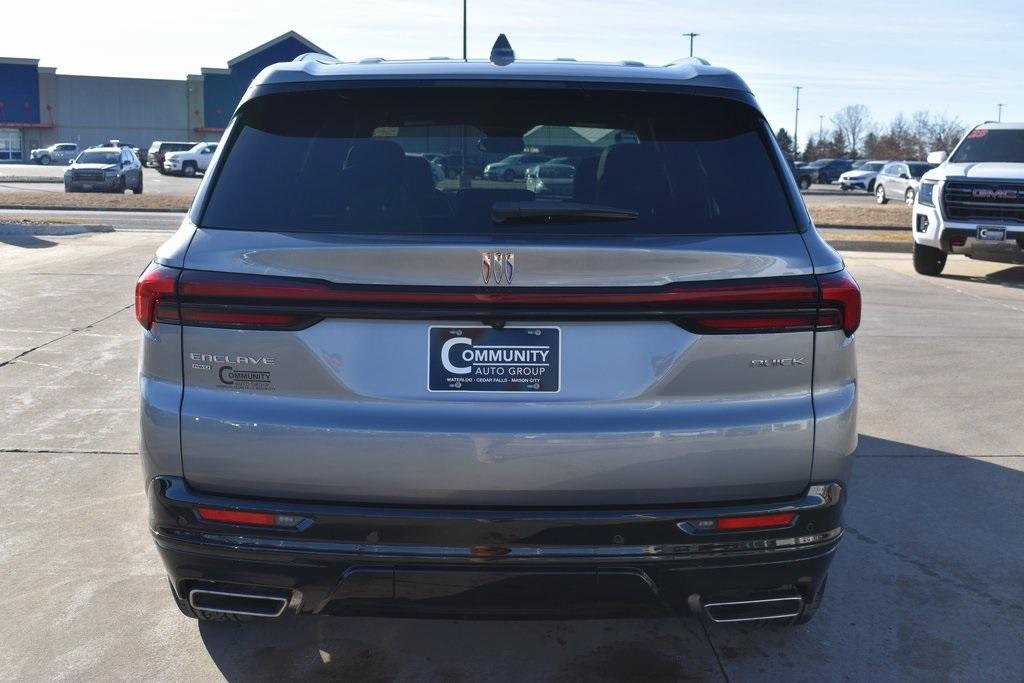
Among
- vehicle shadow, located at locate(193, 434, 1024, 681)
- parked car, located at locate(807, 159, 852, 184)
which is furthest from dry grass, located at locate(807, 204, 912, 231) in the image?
parked car, located at locate(807, 159, 852, 184)

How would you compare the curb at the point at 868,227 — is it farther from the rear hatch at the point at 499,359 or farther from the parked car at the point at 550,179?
the rear hatch at the point at 499,359

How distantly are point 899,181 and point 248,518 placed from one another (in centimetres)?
4107

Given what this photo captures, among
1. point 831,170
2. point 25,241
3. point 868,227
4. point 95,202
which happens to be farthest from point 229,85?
point 25,241

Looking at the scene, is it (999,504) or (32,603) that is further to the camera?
(999,504)

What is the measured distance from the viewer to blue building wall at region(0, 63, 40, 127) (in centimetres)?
8069

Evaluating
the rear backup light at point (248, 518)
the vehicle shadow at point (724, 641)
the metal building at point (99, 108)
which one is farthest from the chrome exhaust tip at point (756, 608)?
the metal building at point (99, 108)

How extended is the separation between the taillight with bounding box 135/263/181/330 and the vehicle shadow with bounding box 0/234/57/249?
1425 centimetres

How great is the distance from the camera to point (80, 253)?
1533cm

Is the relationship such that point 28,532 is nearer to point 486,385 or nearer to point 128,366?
point 486,385

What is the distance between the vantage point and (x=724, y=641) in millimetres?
3922

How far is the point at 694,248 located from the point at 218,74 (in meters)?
81.2

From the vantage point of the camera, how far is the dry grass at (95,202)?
2750cm

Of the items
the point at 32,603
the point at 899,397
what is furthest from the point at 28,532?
the point at 899,397

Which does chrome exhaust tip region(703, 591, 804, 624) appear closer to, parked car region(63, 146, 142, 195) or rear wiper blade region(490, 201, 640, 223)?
rear wiper blade region(490, 201, 640, 223)
